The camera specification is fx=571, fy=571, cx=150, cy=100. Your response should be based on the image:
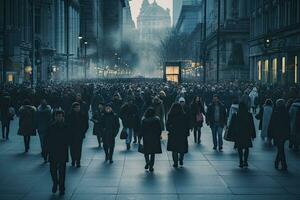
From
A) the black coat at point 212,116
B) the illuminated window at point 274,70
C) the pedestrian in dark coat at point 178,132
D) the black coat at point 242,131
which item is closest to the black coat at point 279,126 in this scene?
the black coat at point 242,131

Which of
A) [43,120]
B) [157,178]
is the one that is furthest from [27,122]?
[157,178]

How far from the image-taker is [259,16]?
6394cm

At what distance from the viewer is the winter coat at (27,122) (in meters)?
16.5

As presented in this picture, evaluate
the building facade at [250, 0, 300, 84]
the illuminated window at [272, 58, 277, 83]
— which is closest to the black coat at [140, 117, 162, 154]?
the building facade at [250, 0, 300, 84]

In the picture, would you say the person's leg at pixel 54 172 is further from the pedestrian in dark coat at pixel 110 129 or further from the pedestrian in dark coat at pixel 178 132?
the pedestrian in dark coat at pixel 110 129

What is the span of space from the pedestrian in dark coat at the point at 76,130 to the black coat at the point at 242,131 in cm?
372

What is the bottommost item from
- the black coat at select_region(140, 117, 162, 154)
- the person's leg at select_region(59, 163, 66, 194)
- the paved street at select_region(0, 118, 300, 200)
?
the paved street at select_region(0, 118, 300, 200)

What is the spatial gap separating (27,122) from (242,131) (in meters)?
6.34

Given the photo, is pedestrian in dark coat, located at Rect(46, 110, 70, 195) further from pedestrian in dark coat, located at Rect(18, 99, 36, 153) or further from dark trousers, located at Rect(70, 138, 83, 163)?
pedestrian in dark coat, located at Rect(18, 99, 36, 153)

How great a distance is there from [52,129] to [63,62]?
81905 millimetres

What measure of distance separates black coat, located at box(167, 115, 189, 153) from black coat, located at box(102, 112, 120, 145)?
5.63 ft

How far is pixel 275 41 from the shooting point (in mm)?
53844

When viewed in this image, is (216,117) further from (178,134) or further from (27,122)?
(27,122)

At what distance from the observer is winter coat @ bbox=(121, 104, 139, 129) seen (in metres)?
17.6
